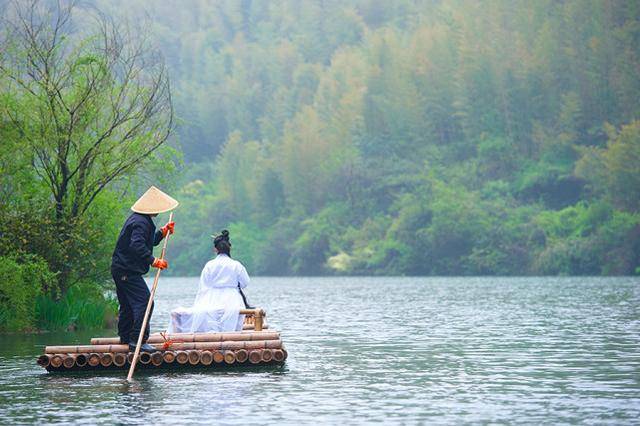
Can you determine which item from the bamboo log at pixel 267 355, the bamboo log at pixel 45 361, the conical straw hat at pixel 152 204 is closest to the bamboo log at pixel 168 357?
the bamboo log at pixel 267 355

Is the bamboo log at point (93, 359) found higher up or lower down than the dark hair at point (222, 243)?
lower down

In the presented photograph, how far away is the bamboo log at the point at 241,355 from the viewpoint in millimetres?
21188

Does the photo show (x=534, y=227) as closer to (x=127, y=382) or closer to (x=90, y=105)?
(x=90, y=105)

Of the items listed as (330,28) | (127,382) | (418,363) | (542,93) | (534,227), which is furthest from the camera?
(330,28)

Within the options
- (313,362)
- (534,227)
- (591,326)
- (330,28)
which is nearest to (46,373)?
(313,362)

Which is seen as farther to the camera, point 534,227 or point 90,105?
point 534,227

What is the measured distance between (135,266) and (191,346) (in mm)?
1531

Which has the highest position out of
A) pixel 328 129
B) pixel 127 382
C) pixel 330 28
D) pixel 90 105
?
pixel 330 28

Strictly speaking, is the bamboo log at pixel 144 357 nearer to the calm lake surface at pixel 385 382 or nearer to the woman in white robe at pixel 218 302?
the calm lake surface at pixel 385 382

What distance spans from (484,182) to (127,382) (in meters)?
88.9

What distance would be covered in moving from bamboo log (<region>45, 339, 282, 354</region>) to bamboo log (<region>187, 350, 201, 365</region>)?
122 millimetres

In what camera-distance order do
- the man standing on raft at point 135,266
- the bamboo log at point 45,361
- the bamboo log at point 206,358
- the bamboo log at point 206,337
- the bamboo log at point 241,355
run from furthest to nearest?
the bamboo log at point 206,337, the bamboo log at point 241,355, the bamboo log at point 206,358, the man standing on raft at point 135,266, the bamboo log at point 45,361

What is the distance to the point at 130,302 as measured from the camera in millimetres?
20922

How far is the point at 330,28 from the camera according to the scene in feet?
506
